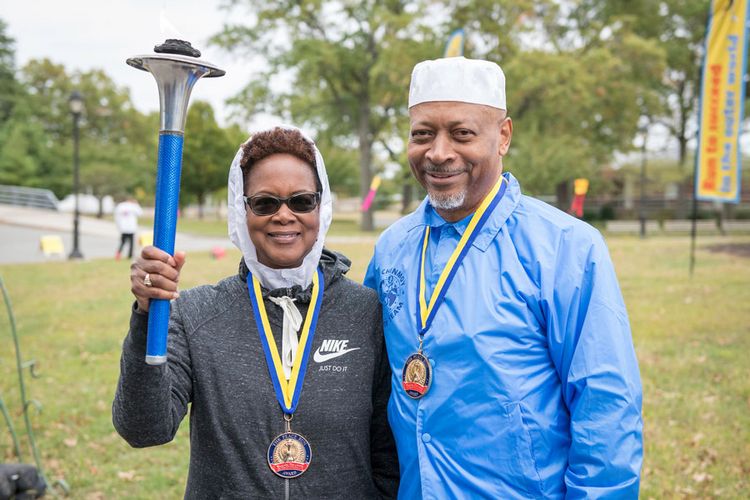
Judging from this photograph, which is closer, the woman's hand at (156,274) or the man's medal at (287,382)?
the woman's hand at (156,274)

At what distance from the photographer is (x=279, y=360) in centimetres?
235

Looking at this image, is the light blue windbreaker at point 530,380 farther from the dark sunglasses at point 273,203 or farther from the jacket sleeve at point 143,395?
the jacket sleeve at point 143,395

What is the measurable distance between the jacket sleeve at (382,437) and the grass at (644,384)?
3306 millimetres

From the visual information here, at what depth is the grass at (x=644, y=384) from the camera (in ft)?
18.2

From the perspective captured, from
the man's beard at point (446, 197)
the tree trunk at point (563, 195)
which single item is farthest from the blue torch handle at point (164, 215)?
the tree trunk at point (563, 195)

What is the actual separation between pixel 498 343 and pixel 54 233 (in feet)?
109

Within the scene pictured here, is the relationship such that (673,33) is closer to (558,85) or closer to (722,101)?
(558,85)

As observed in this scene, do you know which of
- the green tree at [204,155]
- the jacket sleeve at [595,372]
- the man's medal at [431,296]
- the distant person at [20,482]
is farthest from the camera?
the green tree at [204,155]

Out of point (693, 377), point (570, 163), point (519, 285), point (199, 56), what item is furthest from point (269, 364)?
point (570, 163)

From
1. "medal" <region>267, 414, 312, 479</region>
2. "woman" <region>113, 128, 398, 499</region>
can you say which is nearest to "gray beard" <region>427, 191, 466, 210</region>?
"woman" <region>113, 128, 398, 499</region>

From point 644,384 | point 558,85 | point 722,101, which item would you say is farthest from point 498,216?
point 558,85

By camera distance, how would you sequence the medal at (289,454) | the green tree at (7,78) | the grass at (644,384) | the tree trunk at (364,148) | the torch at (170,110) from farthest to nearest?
the green tree at (7,78)
the tree trunk at (364,148)
the grass at (644,384)
the medal at (289,454)
the torch at (170,110)

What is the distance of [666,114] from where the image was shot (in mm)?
43250

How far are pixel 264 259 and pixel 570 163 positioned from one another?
3007 cm
